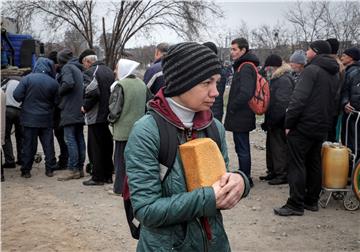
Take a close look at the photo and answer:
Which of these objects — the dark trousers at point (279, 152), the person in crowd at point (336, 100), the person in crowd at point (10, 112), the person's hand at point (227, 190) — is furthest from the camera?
the person in crowd at point (10, 112)

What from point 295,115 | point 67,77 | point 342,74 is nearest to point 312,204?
point 295,115

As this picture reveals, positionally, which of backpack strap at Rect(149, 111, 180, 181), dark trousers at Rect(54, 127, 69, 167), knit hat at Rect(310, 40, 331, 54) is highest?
knit hat at Rect(310, 40, 331, 54)

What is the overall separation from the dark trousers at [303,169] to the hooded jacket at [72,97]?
3468mm

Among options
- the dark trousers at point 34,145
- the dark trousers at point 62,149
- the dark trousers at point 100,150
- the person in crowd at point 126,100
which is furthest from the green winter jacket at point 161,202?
the dark trousers at point 62,149

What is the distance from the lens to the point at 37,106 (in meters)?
7.07

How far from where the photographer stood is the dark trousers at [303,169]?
4.96 m

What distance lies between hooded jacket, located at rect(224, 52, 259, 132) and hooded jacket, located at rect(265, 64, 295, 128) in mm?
467

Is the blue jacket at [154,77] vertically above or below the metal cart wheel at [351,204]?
above

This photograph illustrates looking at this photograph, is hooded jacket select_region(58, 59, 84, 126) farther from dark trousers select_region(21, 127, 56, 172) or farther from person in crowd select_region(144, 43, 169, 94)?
person in crowd select_region(144, 43, 169, 94)

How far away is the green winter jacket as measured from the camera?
1821 millimetres

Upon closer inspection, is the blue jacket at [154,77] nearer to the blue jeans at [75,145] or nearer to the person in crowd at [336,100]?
the blue jeans at [75,145]

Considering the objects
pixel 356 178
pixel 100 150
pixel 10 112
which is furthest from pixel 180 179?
Answer: pixel 10 112

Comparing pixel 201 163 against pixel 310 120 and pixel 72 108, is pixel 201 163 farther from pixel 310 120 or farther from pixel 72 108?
pixel 72 108

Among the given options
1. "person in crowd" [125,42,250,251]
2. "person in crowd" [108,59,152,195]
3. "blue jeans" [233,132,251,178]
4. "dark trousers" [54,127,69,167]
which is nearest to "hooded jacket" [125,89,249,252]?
"person in crowd" [125,42,250,251]
